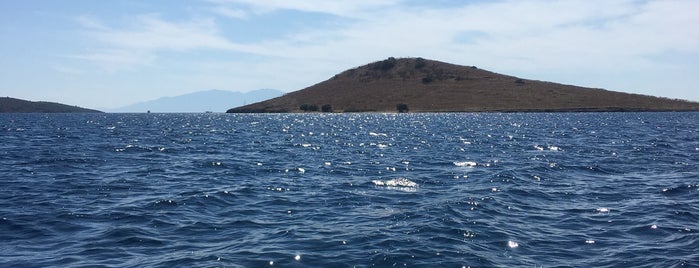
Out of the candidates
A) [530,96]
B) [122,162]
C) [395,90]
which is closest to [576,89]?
[530,96]

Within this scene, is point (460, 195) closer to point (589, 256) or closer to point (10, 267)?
point (589, 256)

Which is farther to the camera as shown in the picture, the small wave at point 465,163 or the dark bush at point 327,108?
the dark bush at point 327,108

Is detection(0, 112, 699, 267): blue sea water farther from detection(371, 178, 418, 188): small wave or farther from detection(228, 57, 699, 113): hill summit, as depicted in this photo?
detection(228, 57, 699, 113): hill summit

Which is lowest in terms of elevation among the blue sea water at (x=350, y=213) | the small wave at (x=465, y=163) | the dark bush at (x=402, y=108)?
the blue sea water at (x=350, y=213)

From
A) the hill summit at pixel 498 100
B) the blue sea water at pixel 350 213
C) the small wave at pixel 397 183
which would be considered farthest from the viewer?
the hill summit at pixel 498 100

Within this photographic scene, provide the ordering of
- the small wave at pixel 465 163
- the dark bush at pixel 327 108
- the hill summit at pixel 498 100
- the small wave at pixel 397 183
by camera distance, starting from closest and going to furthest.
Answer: the small wave at pixel 397 183 < the small wave at pixel 465 163 < the hill summit at pixel 498 100 < the dark bush at pixel 327 108

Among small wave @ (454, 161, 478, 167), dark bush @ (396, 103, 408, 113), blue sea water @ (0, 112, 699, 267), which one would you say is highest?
dark bush @ (396, 103, 408, 113)

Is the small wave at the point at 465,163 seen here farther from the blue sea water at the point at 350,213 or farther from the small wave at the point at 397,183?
the small wave at the point at 397,183

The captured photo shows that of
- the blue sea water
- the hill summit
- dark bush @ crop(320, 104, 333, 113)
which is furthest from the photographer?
dark bush @ crop(320, 104, 333, 113)

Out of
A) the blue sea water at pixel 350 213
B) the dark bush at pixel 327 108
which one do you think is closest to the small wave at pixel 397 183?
the blue sea water at pixel 350 213

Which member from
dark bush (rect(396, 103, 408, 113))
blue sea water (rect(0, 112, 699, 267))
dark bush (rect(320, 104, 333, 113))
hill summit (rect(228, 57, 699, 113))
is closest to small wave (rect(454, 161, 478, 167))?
blue sea water (rect(0, 112, 699, 267))

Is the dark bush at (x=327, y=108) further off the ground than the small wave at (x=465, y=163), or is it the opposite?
the dark bush at (x=327, y=108)

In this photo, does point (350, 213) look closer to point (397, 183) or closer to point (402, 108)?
point (397, 183)

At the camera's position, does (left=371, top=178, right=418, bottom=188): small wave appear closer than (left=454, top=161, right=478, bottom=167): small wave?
Yes
